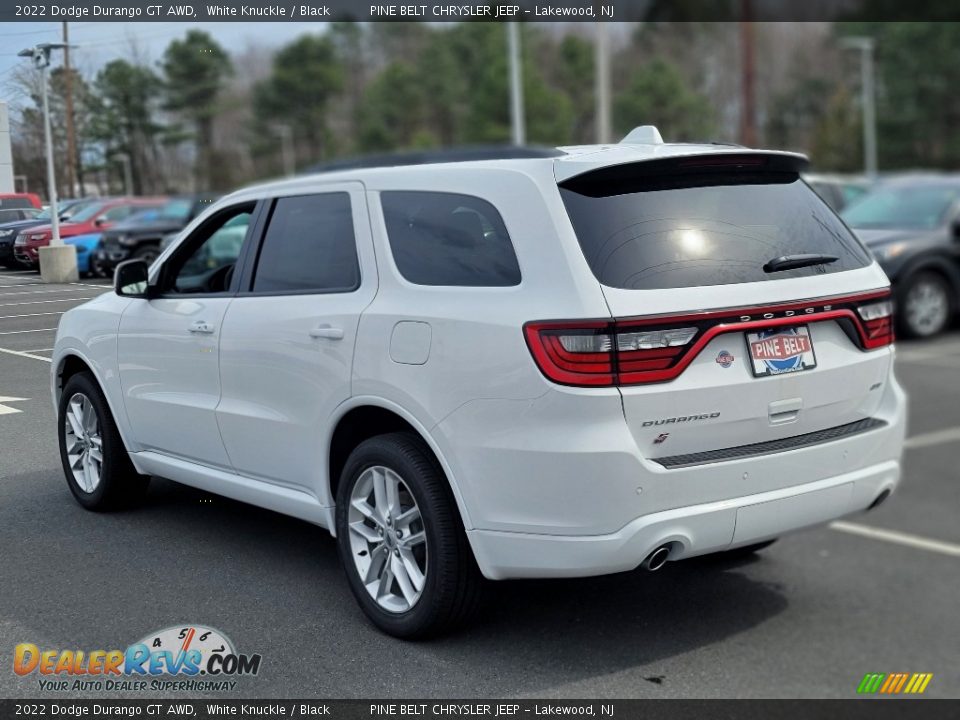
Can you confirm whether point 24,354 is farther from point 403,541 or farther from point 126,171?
point 403,541

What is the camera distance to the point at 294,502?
393cm

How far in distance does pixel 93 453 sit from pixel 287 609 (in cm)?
107

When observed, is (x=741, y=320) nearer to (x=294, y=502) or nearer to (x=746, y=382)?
(x=746, y=382)

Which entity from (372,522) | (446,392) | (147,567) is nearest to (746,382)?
(446,392)

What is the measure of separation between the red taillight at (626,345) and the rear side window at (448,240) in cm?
26

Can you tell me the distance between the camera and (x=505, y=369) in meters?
3.18

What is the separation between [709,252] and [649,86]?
104 feet

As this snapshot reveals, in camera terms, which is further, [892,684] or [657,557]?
[892,684]

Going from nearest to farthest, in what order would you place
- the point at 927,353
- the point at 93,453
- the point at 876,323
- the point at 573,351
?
the point at 573,351
the point at 876,323
the point at 93,453
the point at 927,353

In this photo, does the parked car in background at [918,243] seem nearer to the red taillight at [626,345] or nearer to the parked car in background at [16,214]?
the red taillight at [626,345]

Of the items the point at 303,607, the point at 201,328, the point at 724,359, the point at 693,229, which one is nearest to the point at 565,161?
the point at 693,229

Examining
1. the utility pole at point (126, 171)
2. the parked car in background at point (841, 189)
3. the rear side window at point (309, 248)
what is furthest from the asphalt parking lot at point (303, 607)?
the parked car in background at point (841, 189)

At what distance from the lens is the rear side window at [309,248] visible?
3812mm

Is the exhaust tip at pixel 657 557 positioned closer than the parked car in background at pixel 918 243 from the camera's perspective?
Yes
